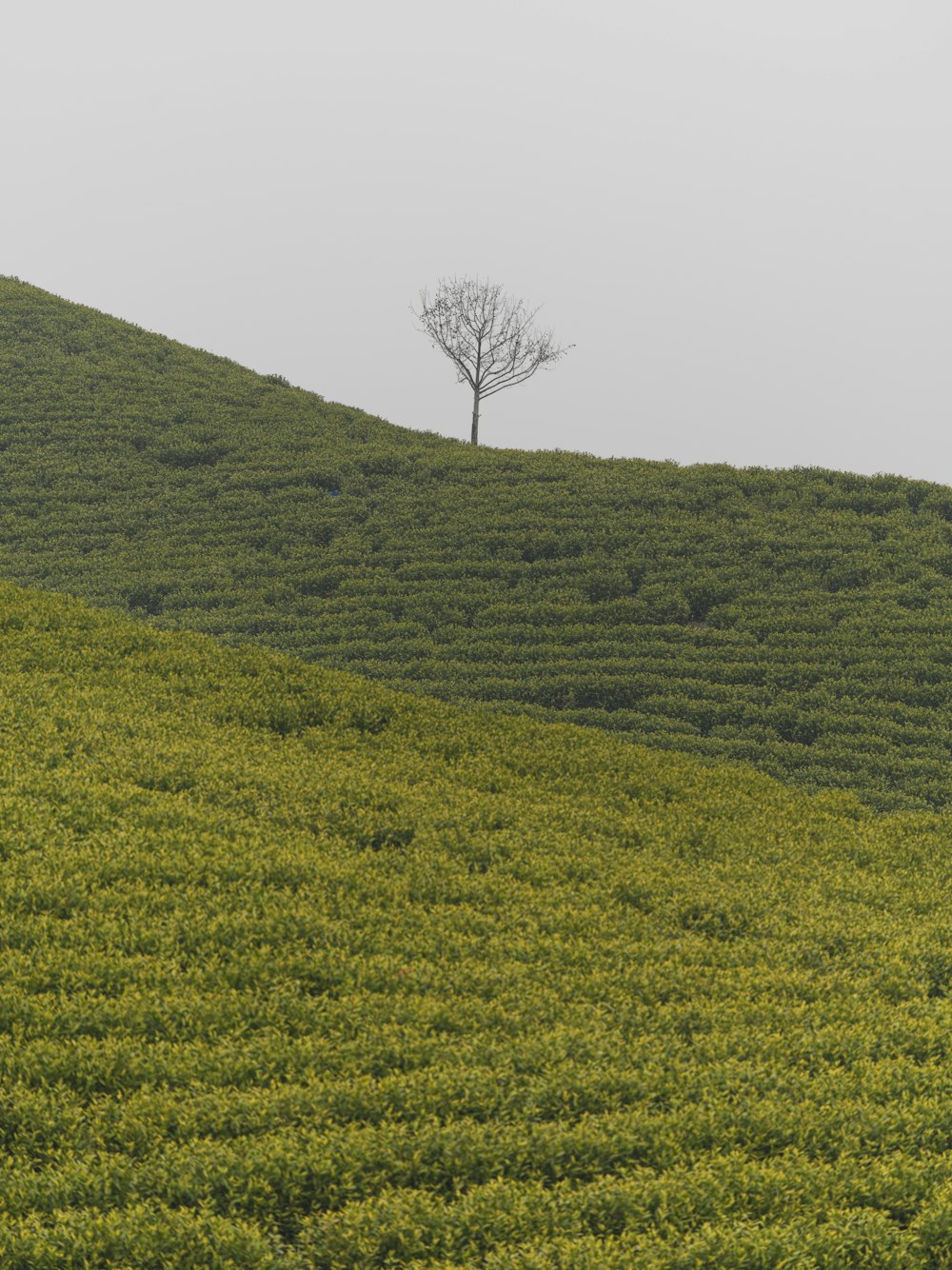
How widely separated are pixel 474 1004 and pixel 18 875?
13.4 feet

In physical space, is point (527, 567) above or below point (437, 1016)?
above

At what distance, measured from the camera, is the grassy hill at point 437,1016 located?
588 cm

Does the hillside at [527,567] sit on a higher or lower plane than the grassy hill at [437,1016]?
higher

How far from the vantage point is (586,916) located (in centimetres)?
934

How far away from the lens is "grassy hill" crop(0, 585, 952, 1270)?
19.3 ft

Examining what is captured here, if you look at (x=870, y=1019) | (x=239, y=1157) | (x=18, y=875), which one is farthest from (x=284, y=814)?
(x=870, y=1019)

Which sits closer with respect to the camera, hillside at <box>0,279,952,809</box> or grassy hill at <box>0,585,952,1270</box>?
grassy hill at <box>0,585,952,1270</box>

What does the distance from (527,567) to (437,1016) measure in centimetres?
1645

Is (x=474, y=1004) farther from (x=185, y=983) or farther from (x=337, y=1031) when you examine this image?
(x=185, y=983)

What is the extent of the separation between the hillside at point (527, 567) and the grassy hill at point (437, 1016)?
5.58m

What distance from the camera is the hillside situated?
60.8 feet

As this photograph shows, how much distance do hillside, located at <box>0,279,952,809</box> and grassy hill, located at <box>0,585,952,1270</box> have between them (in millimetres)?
5580

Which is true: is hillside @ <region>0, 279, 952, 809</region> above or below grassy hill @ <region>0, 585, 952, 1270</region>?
above

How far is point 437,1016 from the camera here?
298 inches
